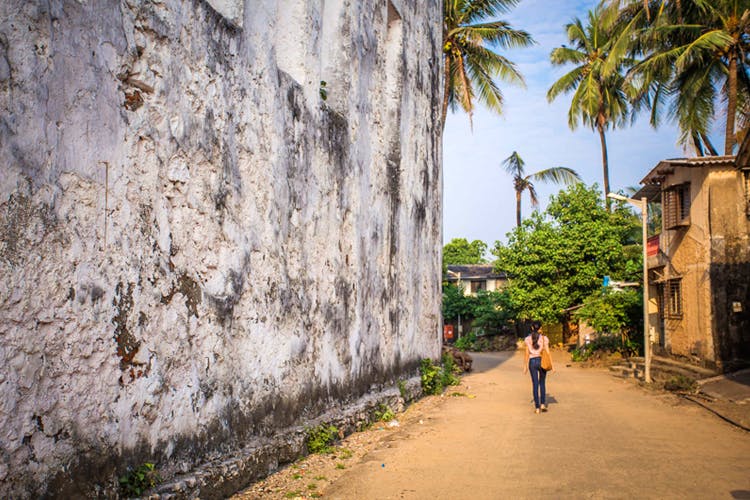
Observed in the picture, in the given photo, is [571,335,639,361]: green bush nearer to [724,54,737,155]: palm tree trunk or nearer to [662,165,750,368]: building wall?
[662,165,750,368]: building wall

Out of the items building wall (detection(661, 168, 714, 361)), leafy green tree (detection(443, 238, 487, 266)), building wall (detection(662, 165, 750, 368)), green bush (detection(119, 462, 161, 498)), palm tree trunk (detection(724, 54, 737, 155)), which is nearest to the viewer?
green bush (detection(119, 462, 161, 498))

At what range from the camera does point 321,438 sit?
7117 millimetres

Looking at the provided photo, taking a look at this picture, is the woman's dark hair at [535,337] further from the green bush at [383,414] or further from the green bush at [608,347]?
the green bush at [608,347]

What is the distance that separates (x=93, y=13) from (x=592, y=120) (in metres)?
30.4

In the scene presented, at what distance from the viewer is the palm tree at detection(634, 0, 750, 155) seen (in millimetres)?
19438

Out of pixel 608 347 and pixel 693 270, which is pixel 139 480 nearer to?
pixel 693 270

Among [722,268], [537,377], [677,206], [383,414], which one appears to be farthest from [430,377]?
[677,206]

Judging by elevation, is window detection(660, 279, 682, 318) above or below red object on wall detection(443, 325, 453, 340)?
above

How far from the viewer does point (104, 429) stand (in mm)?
4133

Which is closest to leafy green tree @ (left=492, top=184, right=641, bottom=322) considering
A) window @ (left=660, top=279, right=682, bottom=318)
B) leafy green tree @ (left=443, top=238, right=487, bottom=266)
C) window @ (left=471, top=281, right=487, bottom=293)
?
window @ (left=660, top=279, right=682, bottom=318)

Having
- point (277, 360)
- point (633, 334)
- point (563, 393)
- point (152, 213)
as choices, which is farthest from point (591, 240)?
point (152, 213)

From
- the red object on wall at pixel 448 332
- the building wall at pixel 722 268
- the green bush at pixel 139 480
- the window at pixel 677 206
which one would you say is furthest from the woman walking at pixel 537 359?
the red object on wall at pixel 448 332

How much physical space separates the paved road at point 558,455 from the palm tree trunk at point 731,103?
11.3 meters

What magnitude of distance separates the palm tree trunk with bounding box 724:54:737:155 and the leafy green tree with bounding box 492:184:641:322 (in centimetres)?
781
